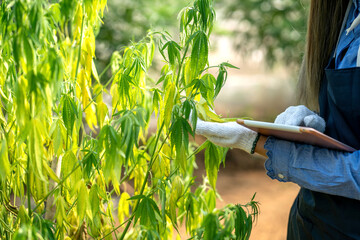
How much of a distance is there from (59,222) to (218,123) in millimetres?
427

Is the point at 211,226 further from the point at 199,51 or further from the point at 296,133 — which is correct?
the point at 199,51

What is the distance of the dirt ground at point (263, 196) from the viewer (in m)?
2.43

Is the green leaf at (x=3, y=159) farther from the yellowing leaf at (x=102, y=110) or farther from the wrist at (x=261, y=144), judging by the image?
the wrist at (x=261, y=144)

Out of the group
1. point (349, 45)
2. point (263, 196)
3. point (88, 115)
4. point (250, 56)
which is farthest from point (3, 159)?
point (250, 56)

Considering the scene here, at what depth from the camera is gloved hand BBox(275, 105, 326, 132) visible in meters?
0.98

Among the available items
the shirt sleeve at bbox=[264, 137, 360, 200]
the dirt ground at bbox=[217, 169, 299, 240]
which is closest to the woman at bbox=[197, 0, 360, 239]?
the shirt sleeve at bbox=[264, 137, 360, 200]

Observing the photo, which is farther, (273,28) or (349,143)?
(273,28)

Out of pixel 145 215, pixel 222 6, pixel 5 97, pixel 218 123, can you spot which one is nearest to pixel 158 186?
pixel 145 215

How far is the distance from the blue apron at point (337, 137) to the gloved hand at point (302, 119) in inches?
1.6

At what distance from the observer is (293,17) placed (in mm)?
4512

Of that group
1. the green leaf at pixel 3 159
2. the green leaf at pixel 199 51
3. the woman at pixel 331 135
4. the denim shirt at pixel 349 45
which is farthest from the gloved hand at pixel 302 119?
the green leaf at pixel 3 159

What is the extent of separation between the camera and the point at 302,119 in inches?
39.9

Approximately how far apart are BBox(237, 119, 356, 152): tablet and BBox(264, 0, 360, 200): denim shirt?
0.05 feet

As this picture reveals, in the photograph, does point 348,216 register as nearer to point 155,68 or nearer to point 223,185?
point 223,185
